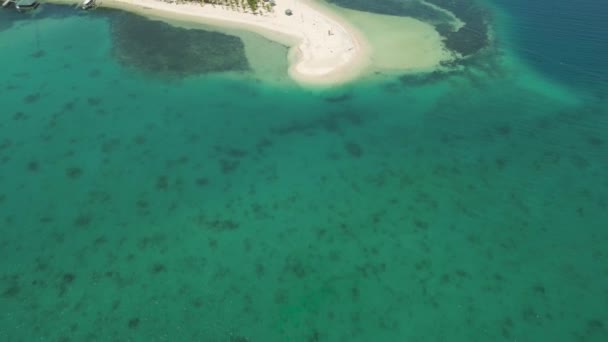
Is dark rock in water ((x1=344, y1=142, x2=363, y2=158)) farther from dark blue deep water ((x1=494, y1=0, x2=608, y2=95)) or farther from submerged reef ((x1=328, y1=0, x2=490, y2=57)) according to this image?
dark blue deep water ((x1=494, y1=0, x2=608, y2=95))

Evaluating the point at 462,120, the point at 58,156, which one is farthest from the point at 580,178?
the point at 58,156

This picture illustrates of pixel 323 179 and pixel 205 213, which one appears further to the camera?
pixel 323 179

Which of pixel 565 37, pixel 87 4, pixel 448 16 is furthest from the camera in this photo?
pixel 448 16

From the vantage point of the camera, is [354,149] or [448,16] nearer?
[354,149]

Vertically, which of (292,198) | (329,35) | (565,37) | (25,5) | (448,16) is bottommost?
(292,198)

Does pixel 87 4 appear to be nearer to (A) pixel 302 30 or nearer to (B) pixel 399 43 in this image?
(A) pixel 302 30

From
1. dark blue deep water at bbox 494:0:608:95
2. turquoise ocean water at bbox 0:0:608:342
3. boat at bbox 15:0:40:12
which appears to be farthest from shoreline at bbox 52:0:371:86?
dark blue deep water at bbox 494:0:608:95

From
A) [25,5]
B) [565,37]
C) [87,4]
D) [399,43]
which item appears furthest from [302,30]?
[25,5]

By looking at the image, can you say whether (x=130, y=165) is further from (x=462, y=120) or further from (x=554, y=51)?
(x=554, y=51)

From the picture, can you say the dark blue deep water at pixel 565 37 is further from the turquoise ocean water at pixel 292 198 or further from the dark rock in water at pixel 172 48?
the dark rock in water at pixel 172 48
